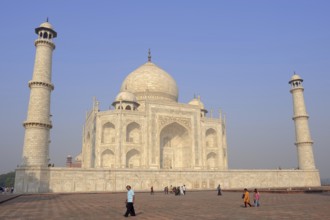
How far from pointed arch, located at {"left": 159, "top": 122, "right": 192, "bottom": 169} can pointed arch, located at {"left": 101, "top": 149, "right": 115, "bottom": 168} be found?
5.90 m

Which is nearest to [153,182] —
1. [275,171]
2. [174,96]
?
[275,171]

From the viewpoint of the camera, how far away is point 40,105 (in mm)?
22547

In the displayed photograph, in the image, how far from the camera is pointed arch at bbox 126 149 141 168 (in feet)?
97.6

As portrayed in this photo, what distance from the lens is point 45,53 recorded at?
23.8 meters

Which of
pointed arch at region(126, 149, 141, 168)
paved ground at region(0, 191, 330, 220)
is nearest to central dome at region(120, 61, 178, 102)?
pointed arch at region(126, 149, 141, 168)

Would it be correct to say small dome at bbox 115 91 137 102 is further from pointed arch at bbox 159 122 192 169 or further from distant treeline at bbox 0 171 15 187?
distant treeline at bbox 0 171 15 187

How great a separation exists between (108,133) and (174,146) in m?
8.10

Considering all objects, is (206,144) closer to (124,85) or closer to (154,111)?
(154,111)

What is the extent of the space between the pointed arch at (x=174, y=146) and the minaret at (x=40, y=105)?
537 inches

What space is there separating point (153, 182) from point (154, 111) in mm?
8932

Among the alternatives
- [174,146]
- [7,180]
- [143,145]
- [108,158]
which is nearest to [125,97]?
[143,145]

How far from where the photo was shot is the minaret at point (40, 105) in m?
21.5

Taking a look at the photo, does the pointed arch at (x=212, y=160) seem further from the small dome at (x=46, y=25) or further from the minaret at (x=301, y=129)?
the small dome at (x=46, y=25)

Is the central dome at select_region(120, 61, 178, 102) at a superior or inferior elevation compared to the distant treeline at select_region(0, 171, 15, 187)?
superior
